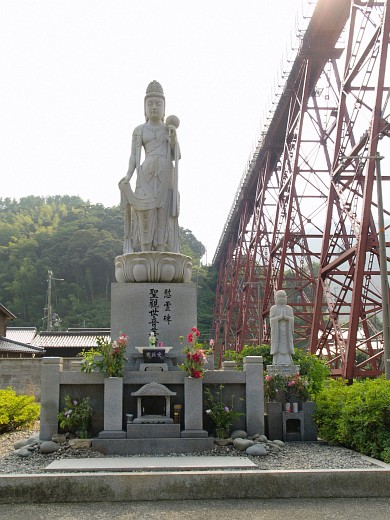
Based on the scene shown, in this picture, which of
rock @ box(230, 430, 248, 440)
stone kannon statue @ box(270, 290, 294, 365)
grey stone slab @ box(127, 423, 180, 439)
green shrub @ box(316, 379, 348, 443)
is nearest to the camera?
grey stone slab @ box(127, 423, 180, 439)

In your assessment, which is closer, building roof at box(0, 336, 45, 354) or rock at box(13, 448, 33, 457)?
rock at box(13, 448, 33, 457)

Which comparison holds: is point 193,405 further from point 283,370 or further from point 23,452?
point 23,452

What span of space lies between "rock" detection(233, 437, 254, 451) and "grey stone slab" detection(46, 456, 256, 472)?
28.7 inches

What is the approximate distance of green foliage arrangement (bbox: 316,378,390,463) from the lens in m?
8.41

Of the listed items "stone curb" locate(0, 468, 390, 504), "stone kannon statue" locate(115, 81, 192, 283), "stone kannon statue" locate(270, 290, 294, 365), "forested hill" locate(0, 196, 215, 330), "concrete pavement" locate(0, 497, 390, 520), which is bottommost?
"concrete pavement" locate(0, 497, 390, 520)

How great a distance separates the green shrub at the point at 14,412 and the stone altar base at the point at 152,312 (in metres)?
3.60

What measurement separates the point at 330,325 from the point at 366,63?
26.9ft

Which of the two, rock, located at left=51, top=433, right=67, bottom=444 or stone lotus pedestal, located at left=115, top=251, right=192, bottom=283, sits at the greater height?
stone lotus pedestal, located at left=115, top=251, right=192, bottom=283

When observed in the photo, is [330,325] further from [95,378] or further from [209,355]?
[95,378]

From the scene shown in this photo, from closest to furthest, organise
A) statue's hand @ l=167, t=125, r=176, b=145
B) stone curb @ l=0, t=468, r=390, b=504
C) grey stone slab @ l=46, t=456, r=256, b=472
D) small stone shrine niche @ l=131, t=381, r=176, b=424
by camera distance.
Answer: stone curb @ l=0, t=468, r=390, b=504
grey stone slab @ l=46, t=456, r=256, b=472
small stone shrine niche @ l=131, t=381, r=176, b=424
statue's hand @ l=167, t=125, r=176, b=145

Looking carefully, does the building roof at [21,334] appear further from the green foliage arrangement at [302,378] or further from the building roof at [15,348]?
the green foliage arrangement at [302,378]

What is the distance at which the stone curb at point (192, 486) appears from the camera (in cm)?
620

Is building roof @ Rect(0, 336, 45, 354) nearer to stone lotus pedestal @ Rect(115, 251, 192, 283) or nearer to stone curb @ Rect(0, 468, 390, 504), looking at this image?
stone lotus pedestal @ Rect(115, 251, 192, 283)

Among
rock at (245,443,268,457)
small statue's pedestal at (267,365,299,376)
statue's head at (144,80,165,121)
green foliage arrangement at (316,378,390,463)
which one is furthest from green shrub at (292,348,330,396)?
statue's head at (144,80,165,121)
